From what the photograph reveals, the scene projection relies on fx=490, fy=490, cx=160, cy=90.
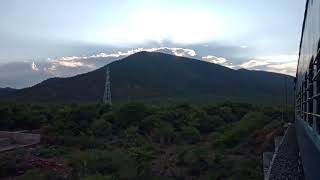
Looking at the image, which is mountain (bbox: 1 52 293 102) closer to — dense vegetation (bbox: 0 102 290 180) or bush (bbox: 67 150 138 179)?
dense vegetation (bbox: 0 102 290 180)

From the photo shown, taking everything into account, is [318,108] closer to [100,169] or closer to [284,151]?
[284,151]

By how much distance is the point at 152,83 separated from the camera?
133 metres

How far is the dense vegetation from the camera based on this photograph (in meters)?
21.9

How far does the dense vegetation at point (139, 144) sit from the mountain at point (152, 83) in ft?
207

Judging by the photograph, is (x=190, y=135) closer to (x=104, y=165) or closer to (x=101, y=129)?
(x=101, y=129)

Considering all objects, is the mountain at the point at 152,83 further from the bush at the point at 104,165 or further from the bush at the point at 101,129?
the bush at the point at 104,165

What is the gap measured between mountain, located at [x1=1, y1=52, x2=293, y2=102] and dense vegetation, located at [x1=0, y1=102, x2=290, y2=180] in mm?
63059

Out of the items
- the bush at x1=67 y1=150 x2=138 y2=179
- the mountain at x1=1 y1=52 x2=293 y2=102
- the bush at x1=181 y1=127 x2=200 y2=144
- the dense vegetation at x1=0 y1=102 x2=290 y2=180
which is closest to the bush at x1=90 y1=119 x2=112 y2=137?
the dense vegetation at x1=0 y1=102 x2=290 y2=180

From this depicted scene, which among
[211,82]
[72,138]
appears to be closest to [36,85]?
[211,82]

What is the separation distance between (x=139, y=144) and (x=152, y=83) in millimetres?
98566

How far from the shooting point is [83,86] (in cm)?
12431

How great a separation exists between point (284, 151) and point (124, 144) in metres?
21.4

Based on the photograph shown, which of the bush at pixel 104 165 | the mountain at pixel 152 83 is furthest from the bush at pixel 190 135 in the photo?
the mountain at pixel 152 83

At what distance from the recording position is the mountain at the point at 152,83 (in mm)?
121250
